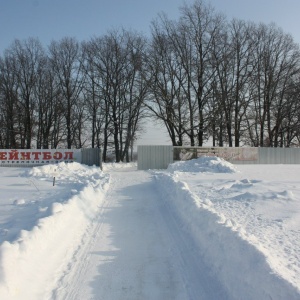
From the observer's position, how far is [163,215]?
932 centimetres

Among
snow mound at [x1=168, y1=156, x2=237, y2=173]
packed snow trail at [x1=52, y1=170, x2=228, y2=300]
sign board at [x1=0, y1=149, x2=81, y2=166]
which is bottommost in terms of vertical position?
packed snow trail at [x1=52, y1=170, x2=228, y2=300]

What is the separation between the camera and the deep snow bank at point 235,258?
3930 millimetres

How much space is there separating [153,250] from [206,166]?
59.5 ft

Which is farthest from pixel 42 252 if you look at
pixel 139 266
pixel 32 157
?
pixel 32 157

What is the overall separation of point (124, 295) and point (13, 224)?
3.92 metres

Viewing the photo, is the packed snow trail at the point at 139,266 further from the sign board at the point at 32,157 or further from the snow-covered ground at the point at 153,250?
the sign board at the point at 32,157

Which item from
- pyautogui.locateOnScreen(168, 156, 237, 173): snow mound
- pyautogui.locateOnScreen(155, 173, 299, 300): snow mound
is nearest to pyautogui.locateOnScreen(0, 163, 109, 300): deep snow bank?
pyautogui.locateOnScreen(155, 173, 299, 300): snow mound

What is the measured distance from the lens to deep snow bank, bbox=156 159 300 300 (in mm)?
3930

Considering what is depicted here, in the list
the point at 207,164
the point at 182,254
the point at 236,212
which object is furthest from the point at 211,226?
the point at 207,164

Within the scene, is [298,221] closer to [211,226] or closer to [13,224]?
[211,226]

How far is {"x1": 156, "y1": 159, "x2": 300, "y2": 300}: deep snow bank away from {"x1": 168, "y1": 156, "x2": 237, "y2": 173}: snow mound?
1506cm

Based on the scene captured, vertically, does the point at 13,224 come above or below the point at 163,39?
below

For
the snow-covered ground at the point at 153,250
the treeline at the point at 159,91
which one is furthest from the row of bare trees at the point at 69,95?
A: the snow-covered ground at the point at 153,250

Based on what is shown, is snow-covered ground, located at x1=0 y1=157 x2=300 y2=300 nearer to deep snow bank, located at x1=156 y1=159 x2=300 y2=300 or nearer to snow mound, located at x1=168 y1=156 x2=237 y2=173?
deep snow bank, located at x1=156 y1=159 x2=300 y2=300
